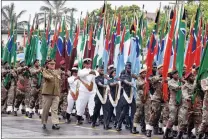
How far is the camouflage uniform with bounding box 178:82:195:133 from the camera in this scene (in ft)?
41.0

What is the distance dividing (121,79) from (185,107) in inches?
98.2

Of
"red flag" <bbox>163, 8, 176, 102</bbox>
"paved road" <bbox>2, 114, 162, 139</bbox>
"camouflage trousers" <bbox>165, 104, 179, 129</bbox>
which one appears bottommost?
"paved road" <bbox>2, 114, 162, 139</bbox>

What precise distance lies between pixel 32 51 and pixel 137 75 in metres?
5.06

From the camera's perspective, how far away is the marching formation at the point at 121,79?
12.8 metres

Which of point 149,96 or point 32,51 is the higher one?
point 32,51

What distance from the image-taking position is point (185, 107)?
12555 millimetres

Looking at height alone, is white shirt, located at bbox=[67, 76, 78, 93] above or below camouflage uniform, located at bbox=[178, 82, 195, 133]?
above

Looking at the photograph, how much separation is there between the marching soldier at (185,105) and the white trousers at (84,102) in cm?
391

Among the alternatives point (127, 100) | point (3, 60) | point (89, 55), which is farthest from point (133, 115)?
point (3, 60)

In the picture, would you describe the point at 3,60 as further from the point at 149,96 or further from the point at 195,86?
the point at 195,86

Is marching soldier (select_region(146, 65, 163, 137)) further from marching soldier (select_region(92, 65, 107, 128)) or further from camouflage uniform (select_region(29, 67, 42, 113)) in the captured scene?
camouflage uniform (select_region(29, 67, 42, 113))

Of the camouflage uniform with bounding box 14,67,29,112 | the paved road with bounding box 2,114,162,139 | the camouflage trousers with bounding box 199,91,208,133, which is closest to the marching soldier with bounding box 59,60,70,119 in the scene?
the paved road with bounding box 2,114,162,139

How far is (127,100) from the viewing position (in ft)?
47.4

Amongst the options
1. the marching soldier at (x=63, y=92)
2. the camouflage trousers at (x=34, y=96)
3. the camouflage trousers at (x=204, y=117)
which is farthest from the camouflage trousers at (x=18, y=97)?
the camouflage trousers at (x=204, y=117)
